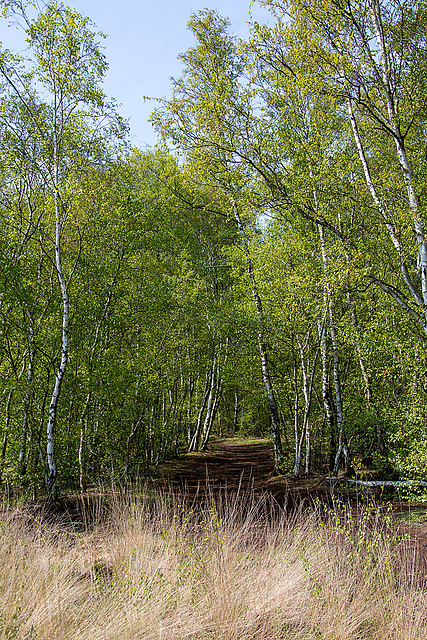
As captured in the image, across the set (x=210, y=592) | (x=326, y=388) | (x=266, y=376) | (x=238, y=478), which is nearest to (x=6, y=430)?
(x=210, y=592)

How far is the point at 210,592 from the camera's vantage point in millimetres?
3326

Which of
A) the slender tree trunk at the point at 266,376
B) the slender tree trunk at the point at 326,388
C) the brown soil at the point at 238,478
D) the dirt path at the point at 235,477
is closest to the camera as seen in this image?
the brown soil at the point at 238,478

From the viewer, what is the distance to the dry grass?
9.47 feet

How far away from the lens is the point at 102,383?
27.1ft

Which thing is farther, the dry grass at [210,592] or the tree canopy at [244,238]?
the tree canopy at [244,238]

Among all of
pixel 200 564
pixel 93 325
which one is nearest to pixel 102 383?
pixel 93 325

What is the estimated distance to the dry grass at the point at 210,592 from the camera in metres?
2.89

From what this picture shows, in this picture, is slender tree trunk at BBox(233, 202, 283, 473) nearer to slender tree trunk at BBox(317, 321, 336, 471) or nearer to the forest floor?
the forest floor

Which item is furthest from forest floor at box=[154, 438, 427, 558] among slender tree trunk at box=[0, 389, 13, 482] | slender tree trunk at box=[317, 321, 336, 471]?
slender tree trunk at box=[0, 389, 13, 482]

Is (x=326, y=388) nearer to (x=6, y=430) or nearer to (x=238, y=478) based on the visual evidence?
(x=238, y=478)

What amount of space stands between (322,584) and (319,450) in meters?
8.47

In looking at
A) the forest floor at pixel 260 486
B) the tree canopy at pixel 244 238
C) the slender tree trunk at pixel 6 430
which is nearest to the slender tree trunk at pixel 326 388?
the tree canopy at pixel 244 238

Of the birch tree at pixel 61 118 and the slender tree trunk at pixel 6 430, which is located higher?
the birch tree at pixel 61 118

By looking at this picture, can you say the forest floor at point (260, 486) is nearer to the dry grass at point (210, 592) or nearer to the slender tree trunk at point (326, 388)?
the slender tree trunk at point (326, 388)
